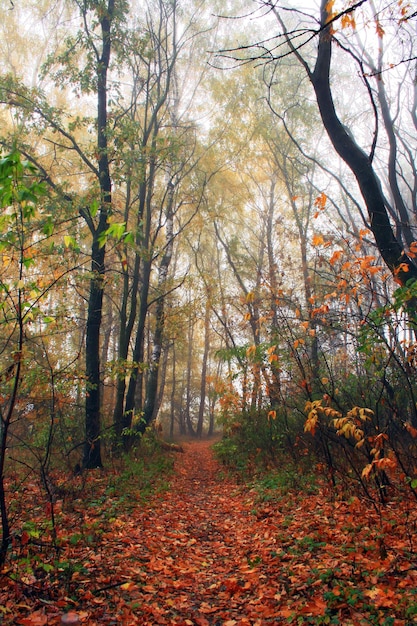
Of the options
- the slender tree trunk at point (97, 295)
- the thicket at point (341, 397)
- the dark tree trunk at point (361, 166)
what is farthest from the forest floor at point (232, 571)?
the dark tree trunk at point (361, 166)

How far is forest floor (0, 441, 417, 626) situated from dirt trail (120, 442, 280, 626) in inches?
0.6

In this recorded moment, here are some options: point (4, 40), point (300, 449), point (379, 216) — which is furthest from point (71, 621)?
point (4, 40)

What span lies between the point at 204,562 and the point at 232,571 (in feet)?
1.39

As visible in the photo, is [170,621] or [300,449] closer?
[170,621]

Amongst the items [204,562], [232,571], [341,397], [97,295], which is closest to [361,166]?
[341,397]

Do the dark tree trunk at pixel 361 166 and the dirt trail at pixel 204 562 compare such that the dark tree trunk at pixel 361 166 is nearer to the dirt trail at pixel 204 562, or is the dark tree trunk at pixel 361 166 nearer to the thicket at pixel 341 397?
the thicket at pixel 341 397

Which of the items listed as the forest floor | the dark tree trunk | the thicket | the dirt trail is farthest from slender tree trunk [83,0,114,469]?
the dark tree trunk

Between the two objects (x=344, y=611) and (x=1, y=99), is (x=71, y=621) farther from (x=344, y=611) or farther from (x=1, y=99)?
(x=1, y=99)

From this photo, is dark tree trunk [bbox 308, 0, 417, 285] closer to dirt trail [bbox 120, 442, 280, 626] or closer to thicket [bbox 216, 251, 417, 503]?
thicket [bbox 216, 251, 417, 503]

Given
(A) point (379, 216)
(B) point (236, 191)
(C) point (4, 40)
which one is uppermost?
(C) point (4, 40)

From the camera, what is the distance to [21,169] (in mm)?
2189

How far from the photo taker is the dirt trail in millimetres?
3209

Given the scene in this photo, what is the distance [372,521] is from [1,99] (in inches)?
359

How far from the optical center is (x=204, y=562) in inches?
171
